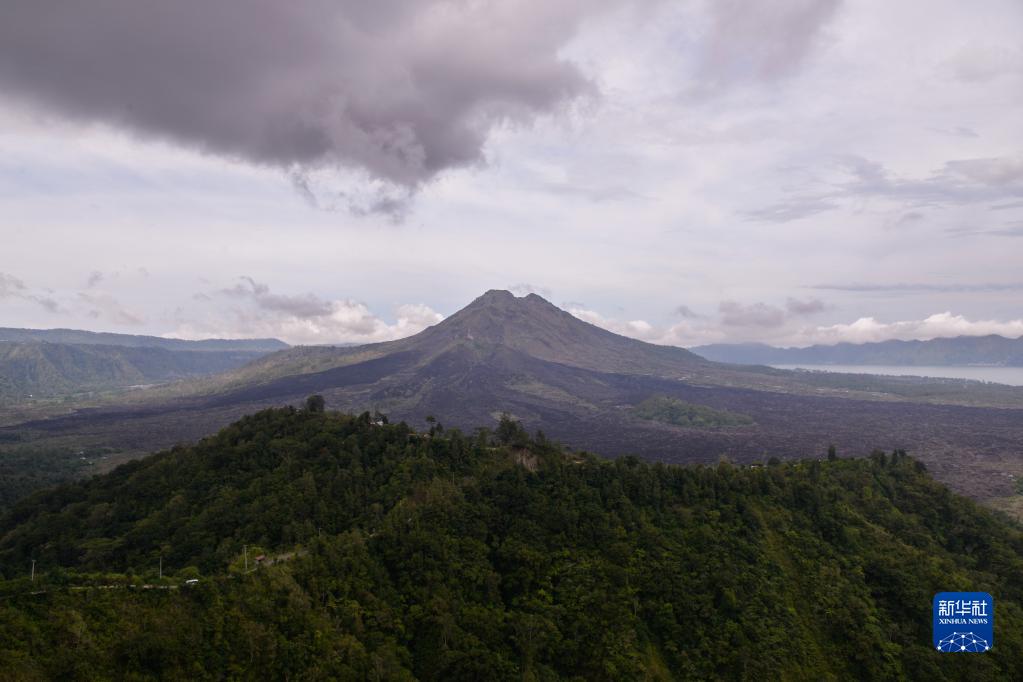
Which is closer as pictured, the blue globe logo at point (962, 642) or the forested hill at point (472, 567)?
the forested hill at point (472, 567)

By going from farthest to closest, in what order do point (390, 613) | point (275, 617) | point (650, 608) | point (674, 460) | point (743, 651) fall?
1. point (674, 460)
2. point (650, 608)
3. point (743, 651)
4. point (390, 613)
5. point (275, 617)

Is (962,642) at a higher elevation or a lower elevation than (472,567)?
lower

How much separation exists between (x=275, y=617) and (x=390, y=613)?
23.2 feet

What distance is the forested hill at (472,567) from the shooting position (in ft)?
101

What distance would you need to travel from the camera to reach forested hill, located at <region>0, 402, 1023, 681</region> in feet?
101

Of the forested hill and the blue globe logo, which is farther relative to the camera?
the blue globe logo

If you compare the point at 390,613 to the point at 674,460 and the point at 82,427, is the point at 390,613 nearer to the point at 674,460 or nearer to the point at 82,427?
the point at 674,460

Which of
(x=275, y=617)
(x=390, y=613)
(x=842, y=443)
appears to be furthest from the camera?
(x=842, y=443)

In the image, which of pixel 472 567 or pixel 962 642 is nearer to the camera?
pixel 962 642

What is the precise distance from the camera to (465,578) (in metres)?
41.0

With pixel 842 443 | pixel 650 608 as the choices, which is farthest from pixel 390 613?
pixel 842 443

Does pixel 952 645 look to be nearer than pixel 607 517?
Yes

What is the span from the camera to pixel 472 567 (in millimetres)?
41812

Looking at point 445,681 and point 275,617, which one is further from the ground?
point 275,617
